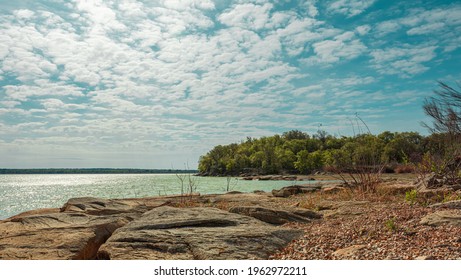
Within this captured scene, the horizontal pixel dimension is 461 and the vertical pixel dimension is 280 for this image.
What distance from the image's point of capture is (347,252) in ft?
16.7

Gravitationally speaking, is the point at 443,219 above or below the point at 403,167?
below

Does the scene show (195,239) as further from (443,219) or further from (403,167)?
(403,167)

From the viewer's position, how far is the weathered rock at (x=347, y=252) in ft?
16.3

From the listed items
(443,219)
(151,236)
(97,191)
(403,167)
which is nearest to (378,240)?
(443,219)

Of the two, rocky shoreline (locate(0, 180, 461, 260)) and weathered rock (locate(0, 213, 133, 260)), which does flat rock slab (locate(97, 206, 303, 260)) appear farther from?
weathered rock (locate(0, 213, 133, 260))

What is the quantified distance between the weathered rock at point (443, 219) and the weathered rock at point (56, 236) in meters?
5.61

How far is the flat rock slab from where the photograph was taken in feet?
17.1

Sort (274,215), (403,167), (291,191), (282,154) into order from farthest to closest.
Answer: (282,154) → (291,191) → (403,167) → (274,215)

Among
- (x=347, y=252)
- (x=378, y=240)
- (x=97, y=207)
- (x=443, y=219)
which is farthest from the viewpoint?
(x=97, y=207)

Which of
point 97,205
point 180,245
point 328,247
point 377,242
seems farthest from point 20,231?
point 377,242

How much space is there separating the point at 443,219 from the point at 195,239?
4259mm

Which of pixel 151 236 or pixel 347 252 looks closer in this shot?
pixel 347 252

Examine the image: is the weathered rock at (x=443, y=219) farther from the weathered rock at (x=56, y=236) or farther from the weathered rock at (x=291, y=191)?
the weathered rock at (x=291, y=191)

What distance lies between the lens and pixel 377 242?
5441 mm
